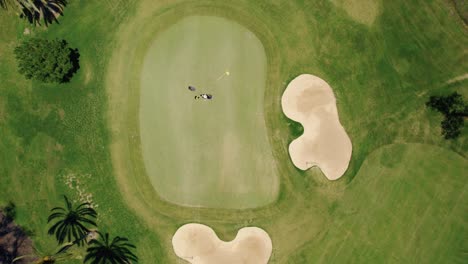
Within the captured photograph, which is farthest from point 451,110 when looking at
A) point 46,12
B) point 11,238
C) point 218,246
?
point 11,238

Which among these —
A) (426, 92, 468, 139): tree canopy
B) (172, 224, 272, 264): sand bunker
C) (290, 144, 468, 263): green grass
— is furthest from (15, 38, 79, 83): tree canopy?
(426, 92, 468, 139): tree canopy

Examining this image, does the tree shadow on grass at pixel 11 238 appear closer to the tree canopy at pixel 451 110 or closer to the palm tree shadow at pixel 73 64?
the palm tree shadow at pixel 73 64

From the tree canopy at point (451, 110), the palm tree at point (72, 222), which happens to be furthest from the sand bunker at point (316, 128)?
the palm tree at point (72, 222)

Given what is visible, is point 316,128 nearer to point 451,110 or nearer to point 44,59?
point 451,110

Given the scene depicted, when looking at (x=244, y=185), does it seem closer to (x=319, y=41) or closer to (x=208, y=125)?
(x=208, y=125)

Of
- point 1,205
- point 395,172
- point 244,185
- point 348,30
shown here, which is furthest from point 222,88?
point 1,205

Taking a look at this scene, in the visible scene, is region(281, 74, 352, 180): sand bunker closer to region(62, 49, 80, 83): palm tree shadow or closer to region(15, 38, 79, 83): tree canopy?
region(62, 49, 80, 83): palm tree shadow
